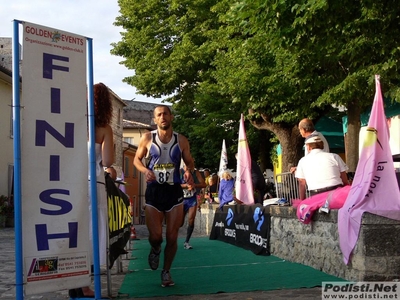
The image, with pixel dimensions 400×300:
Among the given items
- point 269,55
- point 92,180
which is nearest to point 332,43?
point 269,55

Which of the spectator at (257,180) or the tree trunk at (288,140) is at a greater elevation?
the tree trunk at (288,140)

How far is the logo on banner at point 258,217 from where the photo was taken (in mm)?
10656

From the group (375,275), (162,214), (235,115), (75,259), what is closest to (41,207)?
(75,259)

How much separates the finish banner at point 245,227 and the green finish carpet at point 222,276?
324 mm

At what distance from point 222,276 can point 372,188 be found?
214cm

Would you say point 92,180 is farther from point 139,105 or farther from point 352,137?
point 139,105

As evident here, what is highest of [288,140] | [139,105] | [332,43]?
[139,105]

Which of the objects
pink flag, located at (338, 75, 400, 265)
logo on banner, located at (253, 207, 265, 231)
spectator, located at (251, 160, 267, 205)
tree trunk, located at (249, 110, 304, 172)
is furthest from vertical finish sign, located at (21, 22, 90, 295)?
tree trunk, located at (249, 110, 304, 172)

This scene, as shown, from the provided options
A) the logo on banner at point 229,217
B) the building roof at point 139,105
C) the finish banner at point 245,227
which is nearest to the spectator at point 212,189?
the finish banner at point 245,227

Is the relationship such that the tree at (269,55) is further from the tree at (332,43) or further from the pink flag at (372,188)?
the pink flag at (372,188)

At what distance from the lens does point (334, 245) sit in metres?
7.06

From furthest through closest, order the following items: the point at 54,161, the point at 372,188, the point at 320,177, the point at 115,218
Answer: the point at 320,177
the point at 372,188
the point at 115,218
the point at 54,161

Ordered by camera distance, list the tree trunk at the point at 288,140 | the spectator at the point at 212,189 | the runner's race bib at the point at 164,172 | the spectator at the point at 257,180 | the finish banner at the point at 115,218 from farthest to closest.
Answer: the tree trunk at the point at 288,140 → the spectator at the point at 212,189 → the spectator at the point at 257,180 → the runner's race bib at the point at 164,172 → the finish banner at the point at 115,218

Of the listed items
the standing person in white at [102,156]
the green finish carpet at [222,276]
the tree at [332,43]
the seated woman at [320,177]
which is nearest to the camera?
the standing person in white at [102,156]
